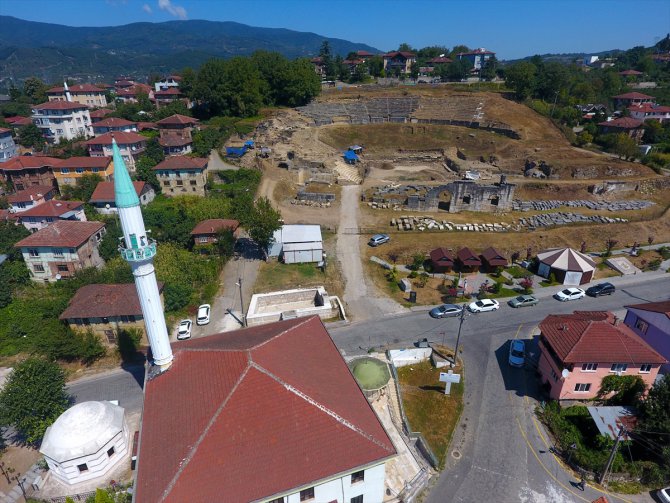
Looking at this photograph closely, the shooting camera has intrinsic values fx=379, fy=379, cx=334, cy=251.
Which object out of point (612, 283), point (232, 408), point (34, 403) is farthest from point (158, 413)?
point (612, 283)

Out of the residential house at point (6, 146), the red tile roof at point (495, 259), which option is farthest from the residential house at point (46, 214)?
the red tile roof at point (495, 259)

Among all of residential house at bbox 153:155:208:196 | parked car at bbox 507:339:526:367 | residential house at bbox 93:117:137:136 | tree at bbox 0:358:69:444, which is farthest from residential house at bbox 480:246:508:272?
residential house at bbox 93:117:137:136

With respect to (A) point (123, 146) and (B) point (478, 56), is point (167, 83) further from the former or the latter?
(B) point (478, 56)

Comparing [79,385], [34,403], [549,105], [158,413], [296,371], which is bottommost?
[79,385]

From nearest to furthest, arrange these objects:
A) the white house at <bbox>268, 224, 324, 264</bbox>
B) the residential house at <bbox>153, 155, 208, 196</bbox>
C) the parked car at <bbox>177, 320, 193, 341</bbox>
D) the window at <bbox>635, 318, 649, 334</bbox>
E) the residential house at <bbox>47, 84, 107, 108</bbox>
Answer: the window at <bbox>635, 318, 649, 334</bbox> < the parked car at <bbox>177, 320, 193, 341</bbox> < the white house at <bbox>268, 224, 324, 264</bbox> < the residential house at <bbox>153, 155, 208, 196</bbox> < the residential house at <bbox>47, 84, 107, 108</bbox>

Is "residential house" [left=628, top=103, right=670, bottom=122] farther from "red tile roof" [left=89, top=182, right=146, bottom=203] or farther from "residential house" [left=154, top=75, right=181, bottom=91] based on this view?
"residential house" [left=154, top=75, right=181, bottom=91]

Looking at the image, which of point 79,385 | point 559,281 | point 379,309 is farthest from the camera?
point 559,281

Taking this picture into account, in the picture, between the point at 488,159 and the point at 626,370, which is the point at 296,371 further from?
the point at 488,159
